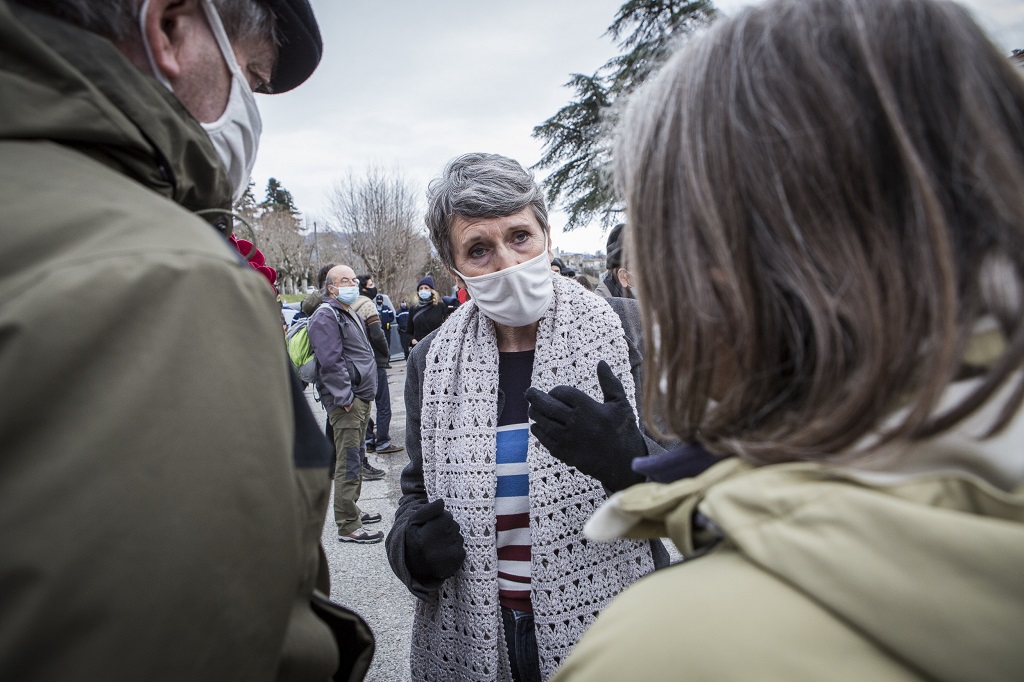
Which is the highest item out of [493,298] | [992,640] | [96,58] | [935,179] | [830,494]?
[96,58]

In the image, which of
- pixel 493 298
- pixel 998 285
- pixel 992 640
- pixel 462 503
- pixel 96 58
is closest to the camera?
pixel 992 640

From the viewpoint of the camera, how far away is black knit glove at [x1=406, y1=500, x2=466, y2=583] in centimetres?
148

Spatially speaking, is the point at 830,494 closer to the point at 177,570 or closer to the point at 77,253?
the point at 177,570

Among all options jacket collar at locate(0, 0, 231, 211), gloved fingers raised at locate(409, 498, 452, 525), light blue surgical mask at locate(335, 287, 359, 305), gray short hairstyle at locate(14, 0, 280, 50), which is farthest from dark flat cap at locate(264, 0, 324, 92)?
light blue surgical mask at locate(335, 287, 359, 305)

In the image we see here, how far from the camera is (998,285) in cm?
55

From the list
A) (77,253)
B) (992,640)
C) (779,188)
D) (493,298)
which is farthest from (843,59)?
A: (493,298)

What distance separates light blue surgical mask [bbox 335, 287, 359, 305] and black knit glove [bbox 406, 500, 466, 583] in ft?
14.1

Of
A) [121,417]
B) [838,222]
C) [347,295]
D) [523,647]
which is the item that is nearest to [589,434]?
[523,647]

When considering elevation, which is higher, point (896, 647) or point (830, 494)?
point (830, 494)

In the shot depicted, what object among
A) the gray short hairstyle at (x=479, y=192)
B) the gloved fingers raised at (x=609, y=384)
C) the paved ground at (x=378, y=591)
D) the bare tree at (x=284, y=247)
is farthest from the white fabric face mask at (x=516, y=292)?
the bare tree at (x=284, y=247)

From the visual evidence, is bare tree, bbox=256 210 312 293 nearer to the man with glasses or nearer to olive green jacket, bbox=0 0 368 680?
the man with glasses

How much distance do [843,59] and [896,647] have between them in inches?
25.4

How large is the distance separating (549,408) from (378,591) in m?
3.14

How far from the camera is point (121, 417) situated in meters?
0.54
